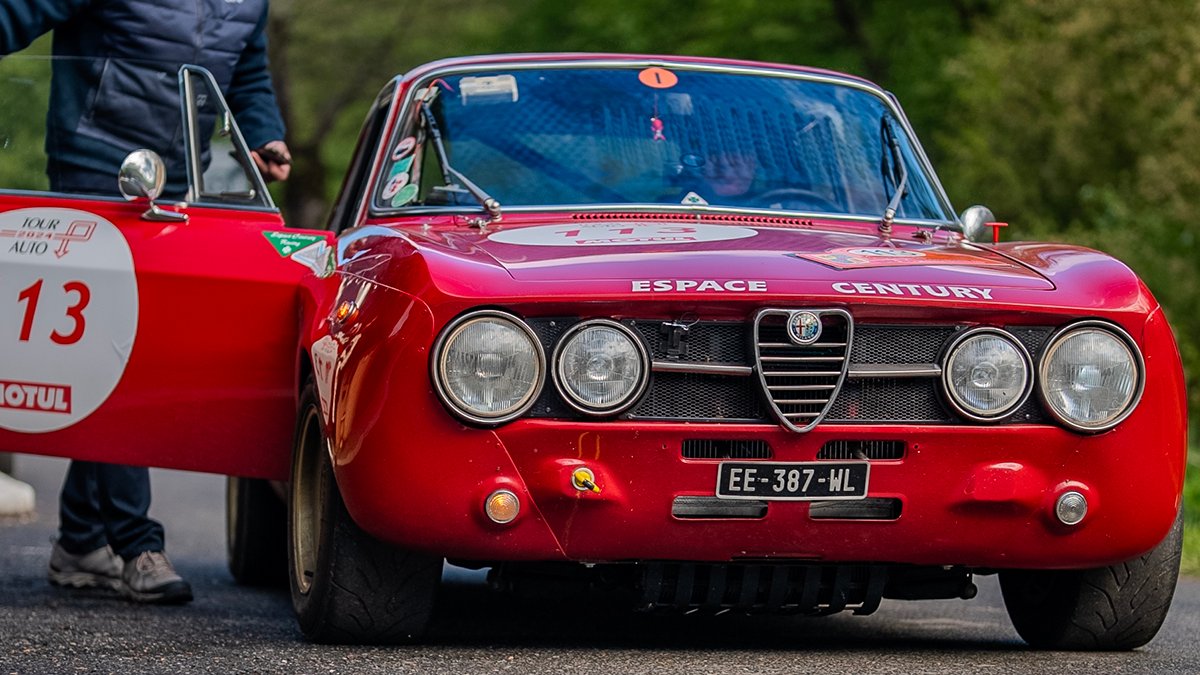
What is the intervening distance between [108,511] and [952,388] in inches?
124

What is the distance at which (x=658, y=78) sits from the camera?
634 centimetres

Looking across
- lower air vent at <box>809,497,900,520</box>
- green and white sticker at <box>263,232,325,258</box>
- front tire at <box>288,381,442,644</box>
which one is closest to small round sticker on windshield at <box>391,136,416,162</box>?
green and white sticker at <box>263,232,325,258</box>

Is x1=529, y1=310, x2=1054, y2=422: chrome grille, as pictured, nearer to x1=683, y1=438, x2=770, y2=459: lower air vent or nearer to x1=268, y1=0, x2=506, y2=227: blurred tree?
x1=683, y1=438, x2=770, y2=459: lower air vent

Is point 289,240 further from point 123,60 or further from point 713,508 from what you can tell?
point 713,508

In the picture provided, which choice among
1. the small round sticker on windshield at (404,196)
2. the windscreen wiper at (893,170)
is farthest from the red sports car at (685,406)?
the small round sticker on windshield at (404,196)

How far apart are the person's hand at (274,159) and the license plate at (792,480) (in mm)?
2870

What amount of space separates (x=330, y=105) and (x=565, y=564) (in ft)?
117

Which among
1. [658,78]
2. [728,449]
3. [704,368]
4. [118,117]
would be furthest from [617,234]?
[118,117]

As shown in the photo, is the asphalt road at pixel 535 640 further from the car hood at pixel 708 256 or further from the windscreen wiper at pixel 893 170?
the windscreen wiper at pixel 893 170

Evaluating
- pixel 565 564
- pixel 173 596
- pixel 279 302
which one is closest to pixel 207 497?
pixel 173 596

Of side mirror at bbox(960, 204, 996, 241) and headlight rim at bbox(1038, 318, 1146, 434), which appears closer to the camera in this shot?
headlight rim at bbox(1038, 318, 1146, 434)

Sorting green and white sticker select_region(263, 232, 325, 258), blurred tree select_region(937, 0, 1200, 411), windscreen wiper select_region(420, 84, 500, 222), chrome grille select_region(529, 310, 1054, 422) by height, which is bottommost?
blurred tree select_region(937, 0, 1200, 411)

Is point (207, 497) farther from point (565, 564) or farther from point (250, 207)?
point (565, 564)

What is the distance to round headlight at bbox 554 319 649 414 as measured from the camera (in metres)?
4.62
